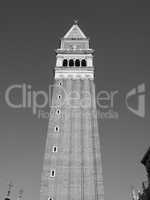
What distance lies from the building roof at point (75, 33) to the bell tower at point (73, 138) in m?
8.41

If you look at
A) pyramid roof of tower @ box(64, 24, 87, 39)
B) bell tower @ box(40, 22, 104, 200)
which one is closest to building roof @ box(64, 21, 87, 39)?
pyramid roof of tower @ box(64, 24, 87, 39)

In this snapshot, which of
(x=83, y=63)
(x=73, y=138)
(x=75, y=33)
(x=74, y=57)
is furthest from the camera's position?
(x=75, y=33)

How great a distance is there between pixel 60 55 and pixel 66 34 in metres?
10.5

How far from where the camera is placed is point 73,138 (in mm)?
46469

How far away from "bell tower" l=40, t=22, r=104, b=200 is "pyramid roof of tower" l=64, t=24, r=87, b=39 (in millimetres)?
8410

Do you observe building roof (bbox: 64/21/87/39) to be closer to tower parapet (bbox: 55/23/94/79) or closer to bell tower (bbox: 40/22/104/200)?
tower parapet (bbox: 55/23/94/79)

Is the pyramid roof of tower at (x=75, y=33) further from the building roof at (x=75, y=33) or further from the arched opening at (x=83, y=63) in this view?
the arched opening at (x=83, y=63)

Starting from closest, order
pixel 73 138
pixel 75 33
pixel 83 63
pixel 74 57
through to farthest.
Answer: pixel 73 138 → pixel 83 63 → pixel 74 57 → pixel 75 33

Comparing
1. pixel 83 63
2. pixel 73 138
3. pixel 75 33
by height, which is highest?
pixel 75 33

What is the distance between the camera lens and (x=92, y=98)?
2041 inches

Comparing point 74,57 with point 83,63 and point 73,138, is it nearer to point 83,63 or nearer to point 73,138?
point 83,63

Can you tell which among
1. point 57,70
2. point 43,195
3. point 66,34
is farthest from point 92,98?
point 66,34

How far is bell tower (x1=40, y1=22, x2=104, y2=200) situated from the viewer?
41.2m

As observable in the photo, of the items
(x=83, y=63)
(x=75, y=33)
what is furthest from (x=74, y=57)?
(x=75, y=33)
